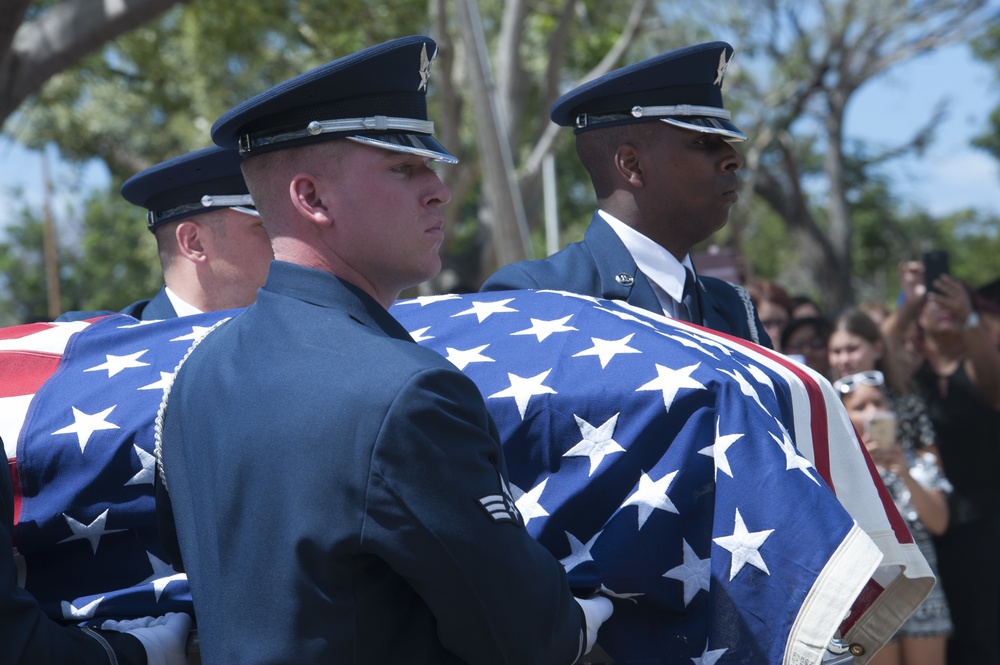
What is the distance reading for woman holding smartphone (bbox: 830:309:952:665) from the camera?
15.5ft

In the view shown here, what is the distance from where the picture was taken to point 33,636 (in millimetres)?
1909

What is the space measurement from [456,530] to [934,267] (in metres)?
4.45

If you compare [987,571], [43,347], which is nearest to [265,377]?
[43,347]

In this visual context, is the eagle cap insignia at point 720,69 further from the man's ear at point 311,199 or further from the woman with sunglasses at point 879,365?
the woman with sunglasses at point 879,365

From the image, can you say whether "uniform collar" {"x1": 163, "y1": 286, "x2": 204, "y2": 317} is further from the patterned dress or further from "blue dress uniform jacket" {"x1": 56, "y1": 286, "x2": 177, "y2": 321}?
the patterned dress

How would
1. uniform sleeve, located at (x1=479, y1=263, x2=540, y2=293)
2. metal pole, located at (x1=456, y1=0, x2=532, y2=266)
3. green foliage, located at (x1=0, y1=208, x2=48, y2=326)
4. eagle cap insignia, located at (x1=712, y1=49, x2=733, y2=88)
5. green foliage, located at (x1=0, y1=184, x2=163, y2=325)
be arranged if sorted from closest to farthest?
uniform sleeve, located at (x1=479, y1=263, x2=540, y2=293)
eagle cap insignia, located at (x1=712, y1=49, x2=733, y2=88)
metal pole, located at (x1=456, y1=0, x2=532, y2=266)
green foliage, located at (x1=0, y1=184, x2=163, y2=325)
green foliage, located at (x1=0, y1=208, x2=48, y2=326)

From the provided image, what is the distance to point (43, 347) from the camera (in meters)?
2.54

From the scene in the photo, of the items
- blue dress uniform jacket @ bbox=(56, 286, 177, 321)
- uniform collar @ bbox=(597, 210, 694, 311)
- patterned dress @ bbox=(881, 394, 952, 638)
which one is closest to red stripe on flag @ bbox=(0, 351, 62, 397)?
blue dress uniform jacket @ bbox=(56, 286, 177, 321)

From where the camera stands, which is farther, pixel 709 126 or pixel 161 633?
pixel 709 126

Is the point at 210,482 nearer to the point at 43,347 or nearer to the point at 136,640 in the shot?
the point at 136,640

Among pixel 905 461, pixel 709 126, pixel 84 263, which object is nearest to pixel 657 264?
pixel 709 126

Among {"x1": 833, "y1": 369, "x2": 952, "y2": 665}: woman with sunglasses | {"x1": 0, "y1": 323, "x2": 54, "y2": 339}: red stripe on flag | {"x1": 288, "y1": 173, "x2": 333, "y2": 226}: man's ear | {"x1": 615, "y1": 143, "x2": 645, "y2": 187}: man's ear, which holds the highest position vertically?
{"x1": 288, "y1": 173, "x2": 333, "y2": 226}: man's ear

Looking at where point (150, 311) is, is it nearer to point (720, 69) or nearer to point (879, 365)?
point (720, 69)

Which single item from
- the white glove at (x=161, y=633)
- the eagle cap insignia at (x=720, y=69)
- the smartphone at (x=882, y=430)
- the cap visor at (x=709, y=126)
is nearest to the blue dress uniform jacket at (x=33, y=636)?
the white glove at (x=161, y=633)
